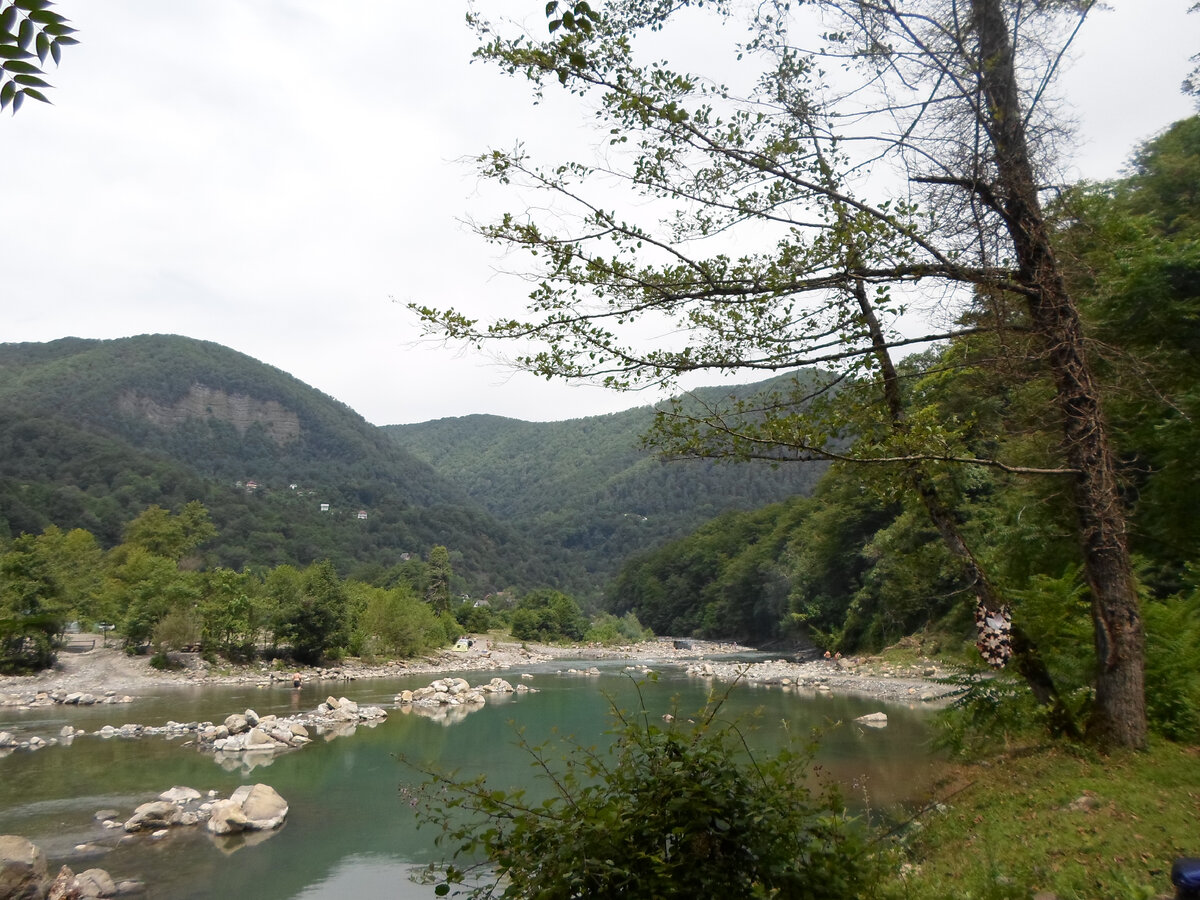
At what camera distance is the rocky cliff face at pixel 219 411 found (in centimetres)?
12444

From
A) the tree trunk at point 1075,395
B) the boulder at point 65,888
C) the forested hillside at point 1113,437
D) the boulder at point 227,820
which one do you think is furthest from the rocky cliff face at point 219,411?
the tree trunk at point 1075,395

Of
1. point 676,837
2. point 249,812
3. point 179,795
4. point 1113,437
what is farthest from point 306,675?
point 676,837

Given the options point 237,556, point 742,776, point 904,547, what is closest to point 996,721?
point 742,776

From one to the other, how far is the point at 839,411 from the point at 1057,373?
1.95m

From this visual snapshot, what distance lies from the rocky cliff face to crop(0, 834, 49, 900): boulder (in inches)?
5151

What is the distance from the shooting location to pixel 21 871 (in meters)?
8.22

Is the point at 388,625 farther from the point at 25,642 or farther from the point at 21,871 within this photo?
the point at 21,871

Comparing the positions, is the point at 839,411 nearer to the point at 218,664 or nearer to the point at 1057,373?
the point at 1057,373

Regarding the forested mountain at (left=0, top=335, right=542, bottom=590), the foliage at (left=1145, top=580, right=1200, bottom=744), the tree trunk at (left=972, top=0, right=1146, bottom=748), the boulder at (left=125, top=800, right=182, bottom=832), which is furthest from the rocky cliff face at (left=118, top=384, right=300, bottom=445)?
the foliage at (left=1145, top=580, right=1200, bottom=744)

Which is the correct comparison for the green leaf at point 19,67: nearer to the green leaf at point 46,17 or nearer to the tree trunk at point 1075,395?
the green leaf at point 46,17

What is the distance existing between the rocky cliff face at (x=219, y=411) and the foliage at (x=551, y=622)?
83.1 m

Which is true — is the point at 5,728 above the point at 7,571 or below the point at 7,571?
below

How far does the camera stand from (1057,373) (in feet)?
19.0

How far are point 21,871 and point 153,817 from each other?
326cm
